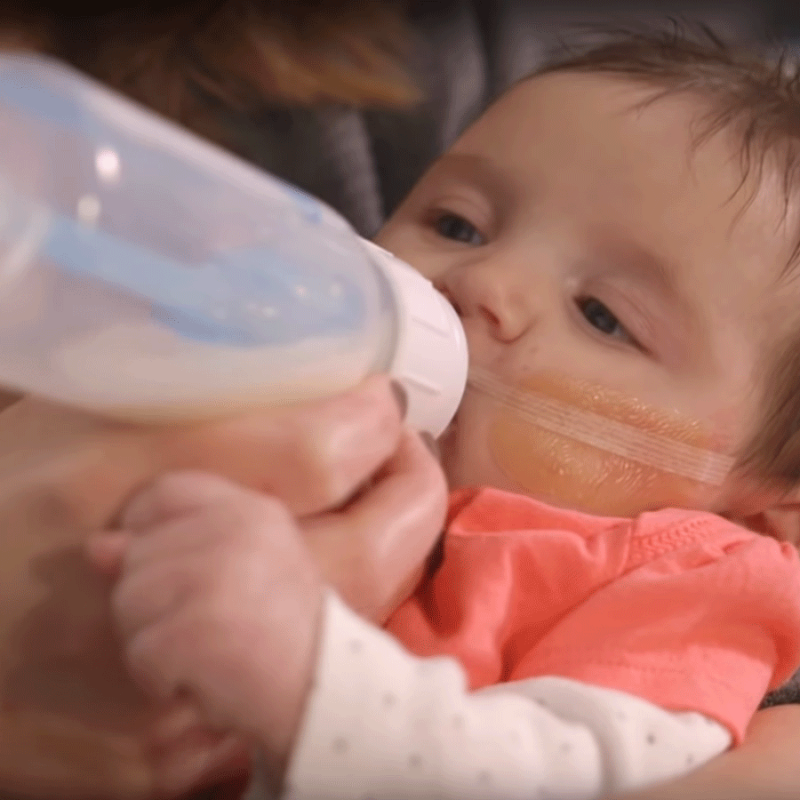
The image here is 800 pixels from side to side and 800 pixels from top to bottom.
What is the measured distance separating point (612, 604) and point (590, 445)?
0.12 meters

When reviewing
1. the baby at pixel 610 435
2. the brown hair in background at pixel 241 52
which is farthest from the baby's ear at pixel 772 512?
the brown hair in background at pixel 241 52

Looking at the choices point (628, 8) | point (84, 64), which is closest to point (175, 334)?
point (84, 64)

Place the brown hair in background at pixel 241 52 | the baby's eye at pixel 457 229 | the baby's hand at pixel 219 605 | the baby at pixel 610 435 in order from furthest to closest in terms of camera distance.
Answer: the brown hair in background at pixel 241 52, the baby's eye at pixel 457 229, the baby at pixel 610 435, the baby's hand at pixel 219 605

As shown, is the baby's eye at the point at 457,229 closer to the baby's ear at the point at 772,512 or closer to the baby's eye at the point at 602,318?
the baby's eye at the point at 602,318

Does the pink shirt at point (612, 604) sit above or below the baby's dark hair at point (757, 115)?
below

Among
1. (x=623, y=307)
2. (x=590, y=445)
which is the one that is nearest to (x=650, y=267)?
(x=623, y=307)

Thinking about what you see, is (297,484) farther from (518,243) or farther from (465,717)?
(518,243)

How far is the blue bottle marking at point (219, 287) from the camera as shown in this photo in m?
0.44

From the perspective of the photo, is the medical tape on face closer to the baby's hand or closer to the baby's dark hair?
the baby's dark hair

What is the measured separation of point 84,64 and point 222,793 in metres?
0.79

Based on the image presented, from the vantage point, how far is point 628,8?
45.4 inches

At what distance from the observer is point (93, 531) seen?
49 cm

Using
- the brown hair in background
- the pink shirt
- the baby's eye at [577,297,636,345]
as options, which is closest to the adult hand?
the pink shirt

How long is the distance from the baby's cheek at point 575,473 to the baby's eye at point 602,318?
0.29 feet
